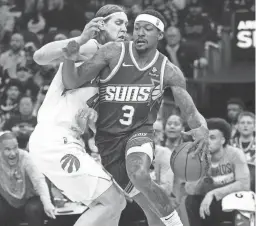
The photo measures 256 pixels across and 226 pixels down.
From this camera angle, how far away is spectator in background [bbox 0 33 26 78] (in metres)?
9.89

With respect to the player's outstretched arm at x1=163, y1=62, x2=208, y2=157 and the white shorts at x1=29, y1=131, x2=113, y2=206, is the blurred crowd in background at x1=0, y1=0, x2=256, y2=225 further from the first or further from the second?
the white shorts at x1=29, y1=131, x2=113, y2=206

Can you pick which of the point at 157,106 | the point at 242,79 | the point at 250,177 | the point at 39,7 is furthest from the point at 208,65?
the point at 157,106

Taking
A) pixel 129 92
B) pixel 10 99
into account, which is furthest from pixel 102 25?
pixel 10 99

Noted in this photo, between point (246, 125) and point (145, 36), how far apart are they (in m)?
3.22

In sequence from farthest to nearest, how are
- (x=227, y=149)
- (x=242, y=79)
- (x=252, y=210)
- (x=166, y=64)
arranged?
(x=242, y=79) < (x=227, y=149) < (x=252, y=210) < (x=166, y=64)

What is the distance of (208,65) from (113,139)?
18.4 feet

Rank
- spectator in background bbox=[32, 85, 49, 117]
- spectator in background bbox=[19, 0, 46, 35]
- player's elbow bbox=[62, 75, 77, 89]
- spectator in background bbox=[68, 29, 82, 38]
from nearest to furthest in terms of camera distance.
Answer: player's elbow bbox=[62, 75, 77, 89]
spectator in background bbox=[32, 85, 49, 117]
spectator in background bbox=[68, 29, 82, 38]
spectator in background bbox=[19, 0, 46, 35]

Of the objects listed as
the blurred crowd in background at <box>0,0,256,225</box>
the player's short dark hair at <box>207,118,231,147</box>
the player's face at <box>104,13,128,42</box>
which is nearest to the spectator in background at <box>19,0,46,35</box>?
the blurred crowd in background at <box>0,0,256,225</box>

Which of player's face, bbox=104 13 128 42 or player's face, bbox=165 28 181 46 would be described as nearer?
player's face, bbox=104 13 128 42

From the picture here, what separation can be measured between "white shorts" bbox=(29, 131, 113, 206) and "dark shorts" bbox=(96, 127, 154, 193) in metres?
0.26

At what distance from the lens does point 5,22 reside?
422 inches

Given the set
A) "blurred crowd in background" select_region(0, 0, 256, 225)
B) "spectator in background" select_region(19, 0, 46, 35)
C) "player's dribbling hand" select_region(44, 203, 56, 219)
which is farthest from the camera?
"spectator in background" select_region(19, 0, 46, 35)

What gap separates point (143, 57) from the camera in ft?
16.0

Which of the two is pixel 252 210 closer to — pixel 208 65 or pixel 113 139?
pixel 113 139
